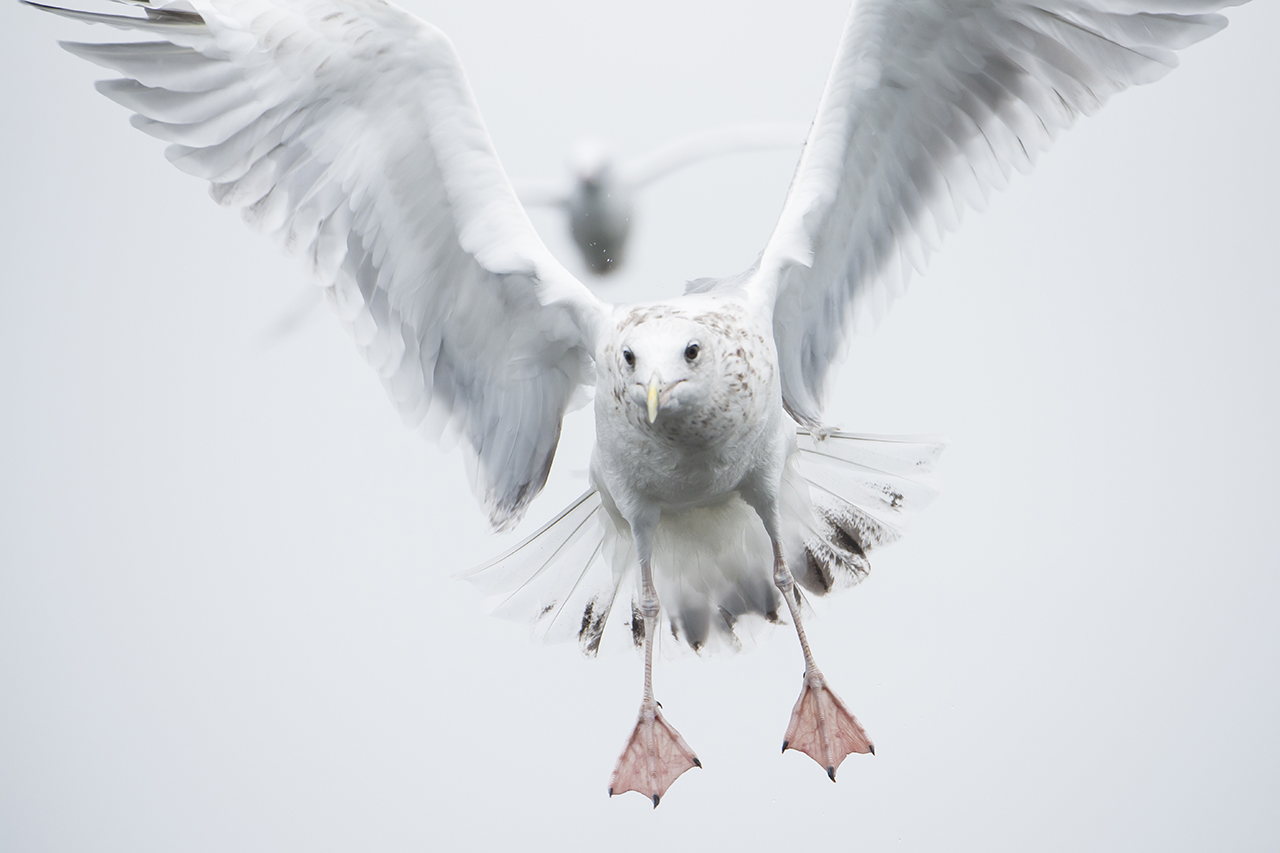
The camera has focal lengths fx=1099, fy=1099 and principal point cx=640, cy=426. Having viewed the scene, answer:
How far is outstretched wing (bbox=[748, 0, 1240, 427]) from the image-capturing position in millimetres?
1989

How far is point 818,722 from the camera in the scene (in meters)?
2.17

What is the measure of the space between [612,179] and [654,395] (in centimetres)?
182

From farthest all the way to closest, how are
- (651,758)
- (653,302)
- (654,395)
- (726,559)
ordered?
1. (726,559)
2. (651,758)
3. (653,302)
4. (654,395)

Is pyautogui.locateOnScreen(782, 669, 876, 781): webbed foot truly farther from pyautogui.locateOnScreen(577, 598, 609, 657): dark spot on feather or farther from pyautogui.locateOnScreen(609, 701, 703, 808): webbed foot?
pyautogui.locateOnScreen(577, 598, 609, 657): dark spot on feather

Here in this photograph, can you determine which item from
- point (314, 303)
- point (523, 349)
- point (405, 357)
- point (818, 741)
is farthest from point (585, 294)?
point (314, 303)

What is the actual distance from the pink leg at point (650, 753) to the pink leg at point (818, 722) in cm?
21

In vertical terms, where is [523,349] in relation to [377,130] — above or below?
below

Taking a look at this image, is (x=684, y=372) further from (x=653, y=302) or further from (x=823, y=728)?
(x=823, y=728)

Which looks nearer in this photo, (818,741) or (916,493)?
(818,741)

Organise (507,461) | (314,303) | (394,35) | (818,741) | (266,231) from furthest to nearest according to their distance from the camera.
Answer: (314,303)
(507,461)
(818,741)
(266,231)
(394,35)

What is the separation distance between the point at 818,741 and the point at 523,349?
38.3 inches

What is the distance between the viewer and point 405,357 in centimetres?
218

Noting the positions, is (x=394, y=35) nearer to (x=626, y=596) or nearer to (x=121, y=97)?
(x=121, y=97)

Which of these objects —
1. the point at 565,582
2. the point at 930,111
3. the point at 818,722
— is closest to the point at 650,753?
the point at 818,722
